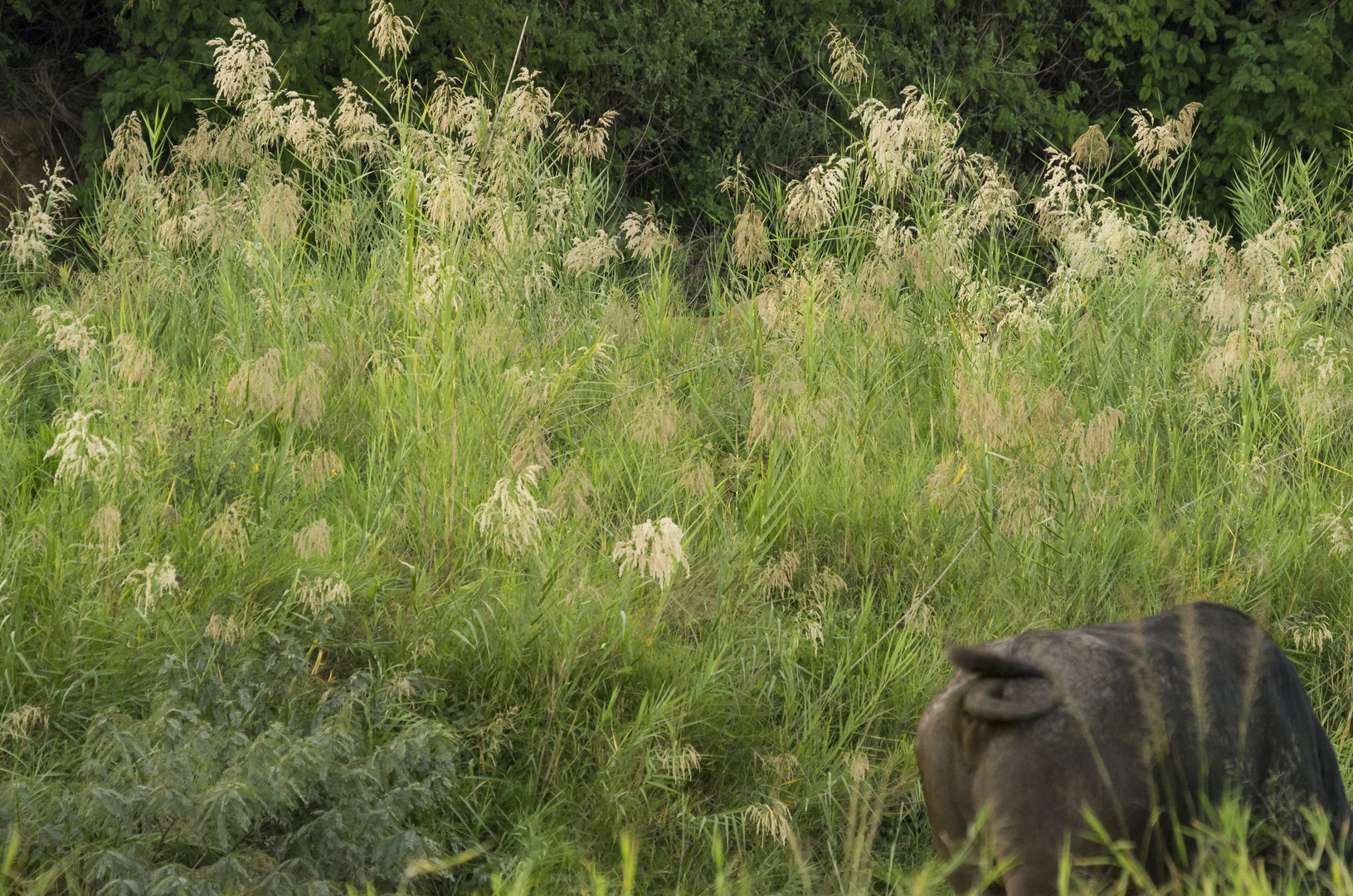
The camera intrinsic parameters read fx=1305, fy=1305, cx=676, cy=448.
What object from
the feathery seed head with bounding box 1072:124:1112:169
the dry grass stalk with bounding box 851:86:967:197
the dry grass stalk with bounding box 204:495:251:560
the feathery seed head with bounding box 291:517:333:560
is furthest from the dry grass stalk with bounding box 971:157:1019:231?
the dry grass stalk with bounding box 204:495:251:560

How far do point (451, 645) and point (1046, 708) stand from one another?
1831mm

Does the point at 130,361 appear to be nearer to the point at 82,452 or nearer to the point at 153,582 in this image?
the point at 82,452

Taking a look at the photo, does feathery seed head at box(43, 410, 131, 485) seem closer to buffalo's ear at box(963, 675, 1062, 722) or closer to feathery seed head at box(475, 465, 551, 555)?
feathery seed head at box(475, 465, 551, 555)

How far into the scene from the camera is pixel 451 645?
3.49 m

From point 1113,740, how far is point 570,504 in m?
2.25

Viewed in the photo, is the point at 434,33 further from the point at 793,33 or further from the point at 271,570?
the point at 271,570

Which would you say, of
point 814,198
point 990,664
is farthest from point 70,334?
point 990,664

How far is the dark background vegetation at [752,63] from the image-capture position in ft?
25.0

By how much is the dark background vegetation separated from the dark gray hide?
6.12m

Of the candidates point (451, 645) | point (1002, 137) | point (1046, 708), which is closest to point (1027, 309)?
point (451, 645)

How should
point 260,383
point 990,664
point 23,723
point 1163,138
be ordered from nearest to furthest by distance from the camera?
point 990,664, point 23,723, point 260,383, point 1163,138

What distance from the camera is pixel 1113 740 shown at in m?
2.13

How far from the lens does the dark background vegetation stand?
7609mm

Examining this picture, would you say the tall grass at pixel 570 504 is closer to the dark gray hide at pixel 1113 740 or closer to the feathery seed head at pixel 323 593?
the feathery seed head at pixel 323 593
